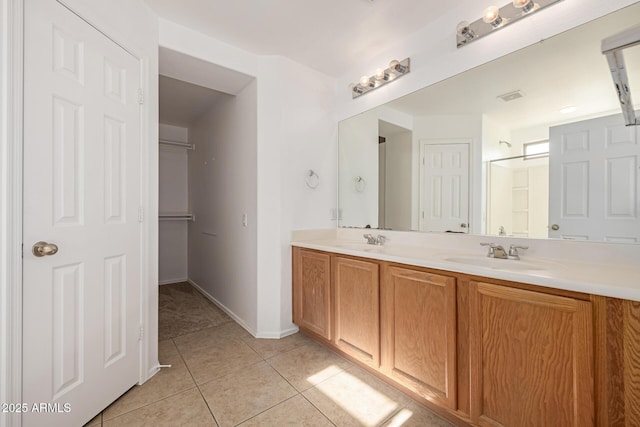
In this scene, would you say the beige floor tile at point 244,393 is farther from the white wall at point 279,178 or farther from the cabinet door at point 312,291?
the white wall at point 279,178

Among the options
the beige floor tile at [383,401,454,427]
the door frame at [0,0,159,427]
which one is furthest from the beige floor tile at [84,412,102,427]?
the beige floor tile at [383,401,454,427]

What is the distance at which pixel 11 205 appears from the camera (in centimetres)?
112

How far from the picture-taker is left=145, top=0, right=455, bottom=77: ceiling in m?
1.79

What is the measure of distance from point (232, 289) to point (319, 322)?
3.92 ft

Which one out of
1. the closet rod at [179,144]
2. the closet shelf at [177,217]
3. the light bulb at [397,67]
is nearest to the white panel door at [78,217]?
the light bulb at [397,67]

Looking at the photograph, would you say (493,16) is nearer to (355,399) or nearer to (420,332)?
(420,332)

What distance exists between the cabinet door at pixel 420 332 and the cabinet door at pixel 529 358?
0.36 ft

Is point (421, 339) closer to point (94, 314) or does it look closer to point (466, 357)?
point (466, 357)

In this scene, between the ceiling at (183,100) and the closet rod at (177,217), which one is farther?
the closet rod at (177,217)

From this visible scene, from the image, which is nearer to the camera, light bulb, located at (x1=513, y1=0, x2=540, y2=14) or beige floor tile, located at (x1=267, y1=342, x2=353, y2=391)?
light bulb, located at (x1=513, y1=0, x2=540, y2=14)

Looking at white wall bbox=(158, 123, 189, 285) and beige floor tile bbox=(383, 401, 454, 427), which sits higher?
white wall bbox=(158, 123, 189, 285)

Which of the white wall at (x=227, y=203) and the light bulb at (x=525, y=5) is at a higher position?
the light bulb at (x=525, y=5)

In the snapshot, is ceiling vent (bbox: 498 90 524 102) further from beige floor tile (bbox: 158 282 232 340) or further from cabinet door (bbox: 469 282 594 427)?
beige floor tile (bbox: 158 282 232 340)

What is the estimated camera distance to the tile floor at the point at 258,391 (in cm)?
146
